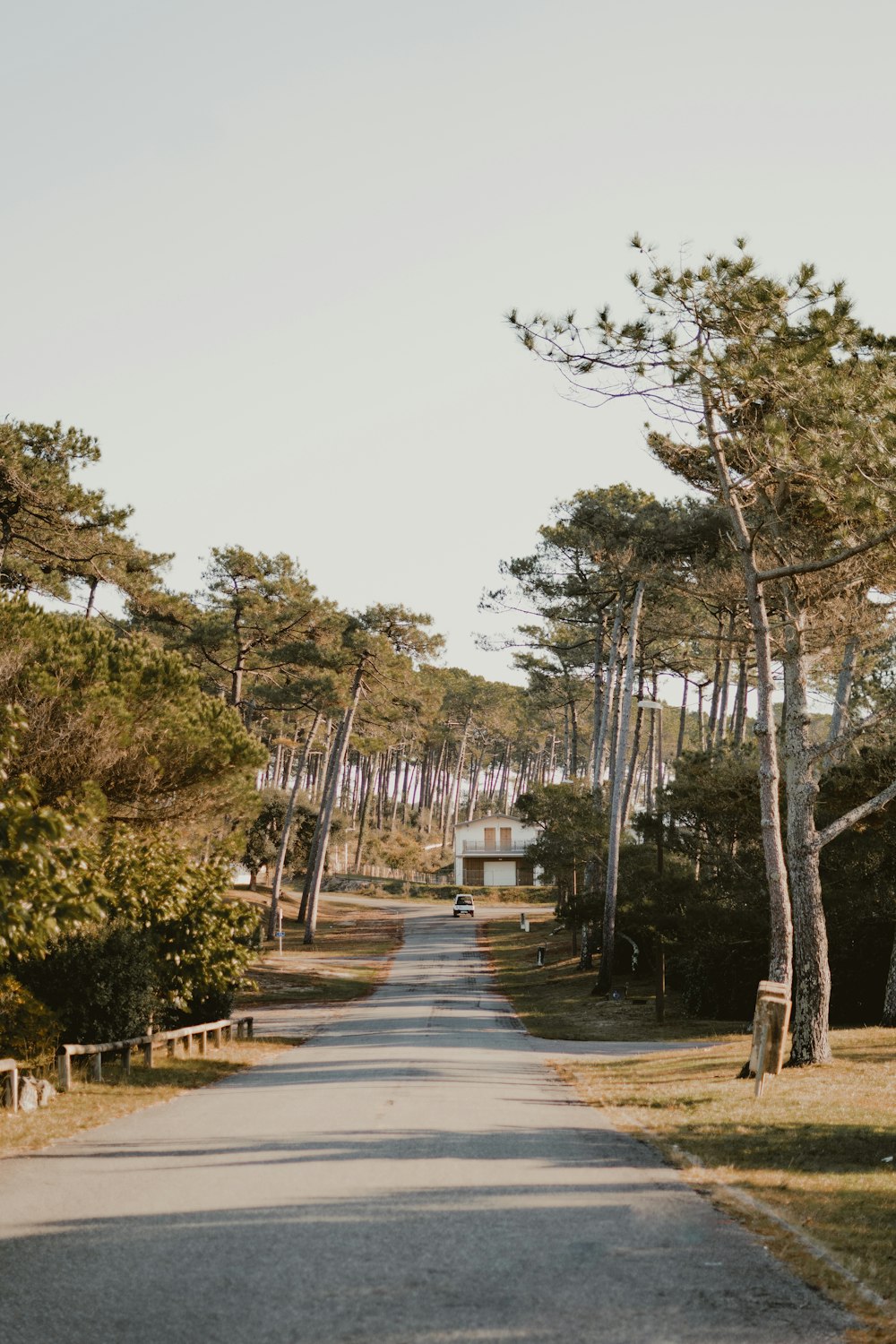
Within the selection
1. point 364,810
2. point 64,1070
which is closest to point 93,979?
point 64,1070

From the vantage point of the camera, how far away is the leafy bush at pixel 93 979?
1605cm

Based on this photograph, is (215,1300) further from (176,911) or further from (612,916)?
(612,916)

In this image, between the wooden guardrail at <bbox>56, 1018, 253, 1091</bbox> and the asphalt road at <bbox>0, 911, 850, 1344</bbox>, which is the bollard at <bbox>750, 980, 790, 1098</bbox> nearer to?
the asphalt road at <bbox>0, 911, 850, 1344</bbox>

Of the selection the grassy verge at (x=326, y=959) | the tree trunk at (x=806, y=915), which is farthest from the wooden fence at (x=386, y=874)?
the tree trunk at (x=806, y=915)

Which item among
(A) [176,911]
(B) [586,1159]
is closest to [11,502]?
(A) [176,911]

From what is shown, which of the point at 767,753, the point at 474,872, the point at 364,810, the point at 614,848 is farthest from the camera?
the point at 364,810

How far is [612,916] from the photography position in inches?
1223

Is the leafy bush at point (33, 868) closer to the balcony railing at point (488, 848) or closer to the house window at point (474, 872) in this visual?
the balcony railing at point (488, 848)

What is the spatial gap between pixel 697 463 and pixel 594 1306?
601 inches

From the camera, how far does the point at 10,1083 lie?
12836 mm

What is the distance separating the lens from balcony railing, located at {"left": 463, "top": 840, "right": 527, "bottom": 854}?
87.7 meters

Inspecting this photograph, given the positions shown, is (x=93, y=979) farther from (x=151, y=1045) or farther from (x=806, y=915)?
(x=806, y=915)

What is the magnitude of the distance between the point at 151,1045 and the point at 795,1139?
10.5 m

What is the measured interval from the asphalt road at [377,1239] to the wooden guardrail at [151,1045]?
278 cm
